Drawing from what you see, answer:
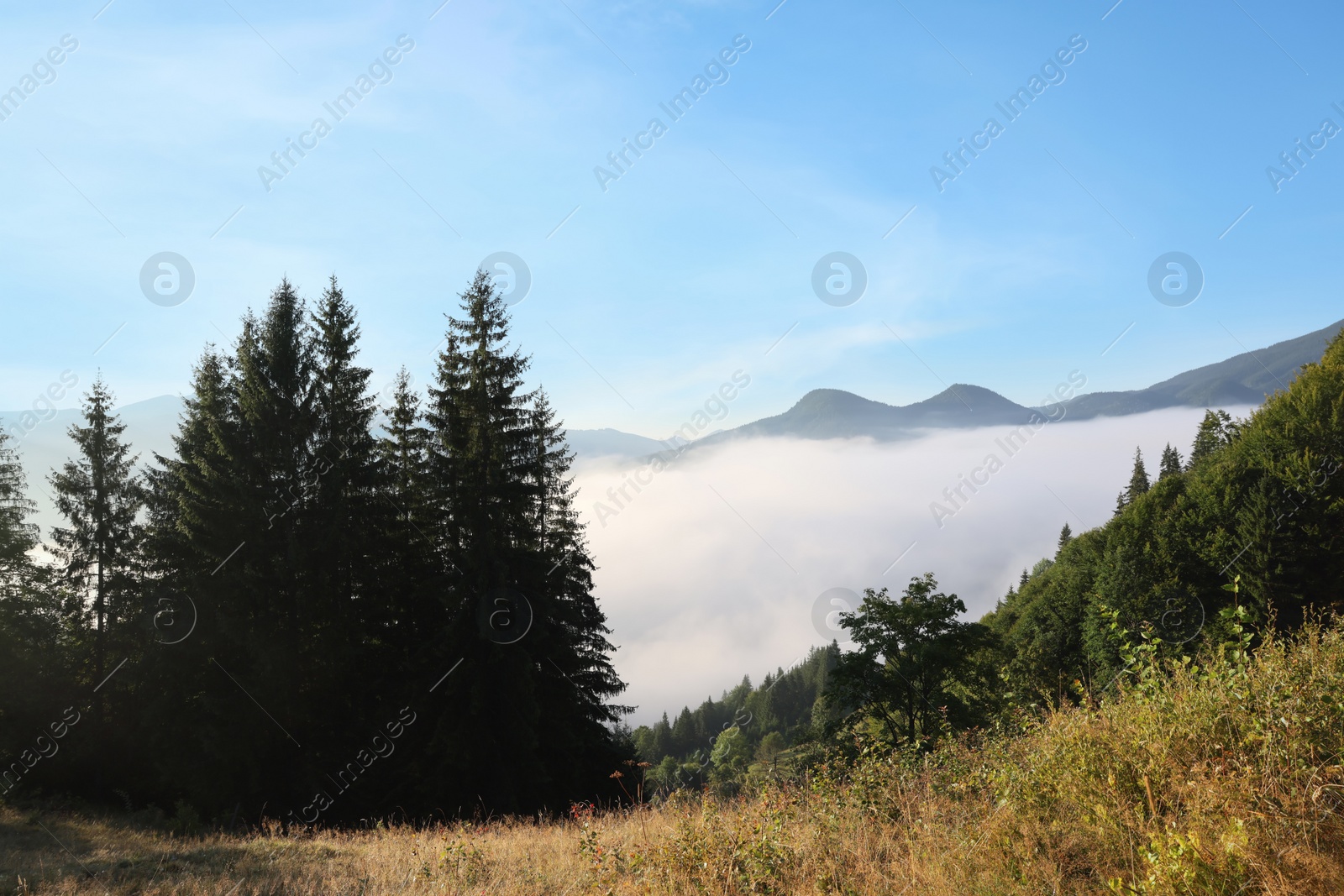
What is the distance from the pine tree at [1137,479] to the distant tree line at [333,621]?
95977 millimetres

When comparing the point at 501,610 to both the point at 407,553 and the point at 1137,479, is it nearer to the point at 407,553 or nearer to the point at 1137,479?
the point at 407,553

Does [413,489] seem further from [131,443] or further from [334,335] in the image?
[131,443]

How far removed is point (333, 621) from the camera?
23.5 m

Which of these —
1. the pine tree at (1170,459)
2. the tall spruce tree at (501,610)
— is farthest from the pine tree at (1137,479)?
the tall spruce tree at (501,610)

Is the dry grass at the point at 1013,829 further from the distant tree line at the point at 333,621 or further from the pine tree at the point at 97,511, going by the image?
the pine tree at the point at 97,511

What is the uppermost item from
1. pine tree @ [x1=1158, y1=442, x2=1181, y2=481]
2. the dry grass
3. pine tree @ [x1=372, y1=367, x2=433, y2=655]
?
pine tree @ [x1=1158, y1=442, x2=1181, y2=481]

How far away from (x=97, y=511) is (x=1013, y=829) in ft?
118

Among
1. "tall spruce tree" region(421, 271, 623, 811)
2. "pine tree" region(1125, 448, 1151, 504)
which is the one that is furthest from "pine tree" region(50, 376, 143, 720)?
"pine tree" region(1125, 448, 1151, 504)

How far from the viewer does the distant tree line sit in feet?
72.6

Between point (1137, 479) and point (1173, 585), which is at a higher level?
point (1137, 479)

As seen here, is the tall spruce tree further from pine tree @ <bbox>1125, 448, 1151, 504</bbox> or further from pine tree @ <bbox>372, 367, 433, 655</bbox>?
pine tree @ <bbox>1125, 448, 1151, 504</bbox>

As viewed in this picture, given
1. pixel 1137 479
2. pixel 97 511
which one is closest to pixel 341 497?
pixel 97 511

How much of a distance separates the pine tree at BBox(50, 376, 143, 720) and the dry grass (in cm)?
2581

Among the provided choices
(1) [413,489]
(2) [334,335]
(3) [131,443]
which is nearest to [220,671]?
(1) [413,489]
